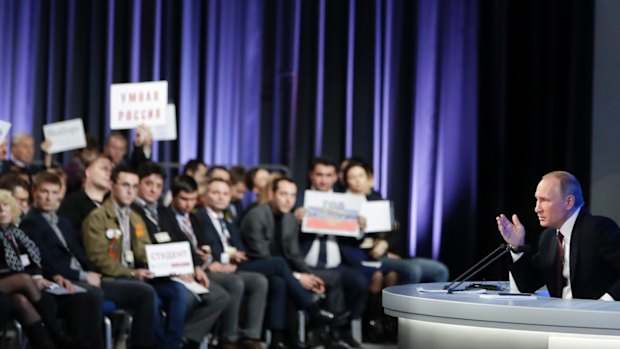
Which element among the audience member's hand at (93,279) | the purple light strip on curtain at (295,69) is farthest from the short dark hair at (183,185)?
the purple light strip on curtain at (295,69)

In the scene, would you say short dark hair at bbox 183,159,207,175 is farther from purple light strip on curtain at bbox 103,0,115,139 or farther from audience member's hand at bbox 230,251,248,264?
purple light strip on curtain at bbox 103,0,115,139

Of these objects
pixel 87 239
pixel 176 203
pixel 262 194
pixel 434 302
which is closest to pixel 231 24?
pixel 262 194

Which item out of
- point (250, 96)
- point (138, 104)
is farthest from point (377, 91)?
point (138, 104)

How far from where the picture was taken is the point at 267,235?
7488 millimetres

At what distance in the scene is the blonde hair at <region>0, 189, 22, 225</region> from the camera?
19.5 ft

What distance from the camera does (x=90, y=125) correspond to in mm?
8664

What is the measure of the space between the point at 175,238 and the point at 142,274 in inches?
14.2

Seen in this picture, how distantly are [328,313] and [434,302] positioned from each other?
12.1 ft

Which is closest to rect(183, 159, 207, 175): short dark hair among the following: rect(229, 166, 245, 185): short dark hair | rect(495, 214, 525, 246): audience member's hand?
rect(229, 166, 245, 185): short dark hair

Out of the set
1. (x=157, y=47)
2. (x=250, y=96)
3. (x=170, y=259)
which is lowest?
(x=170, y=259)

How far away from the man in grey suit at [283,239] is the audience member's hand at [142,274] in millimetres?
1026

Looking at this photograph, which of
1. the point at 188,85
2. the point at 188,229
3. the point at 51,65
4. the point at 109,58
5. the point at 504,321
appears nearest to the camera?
the point at 504,321

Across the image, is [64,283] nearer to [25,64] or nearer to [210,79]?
[25,64]

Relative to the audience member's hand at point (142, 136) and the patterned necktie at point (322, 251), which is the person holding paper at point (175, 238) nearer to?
the audience member's hand at point (142, 136)
